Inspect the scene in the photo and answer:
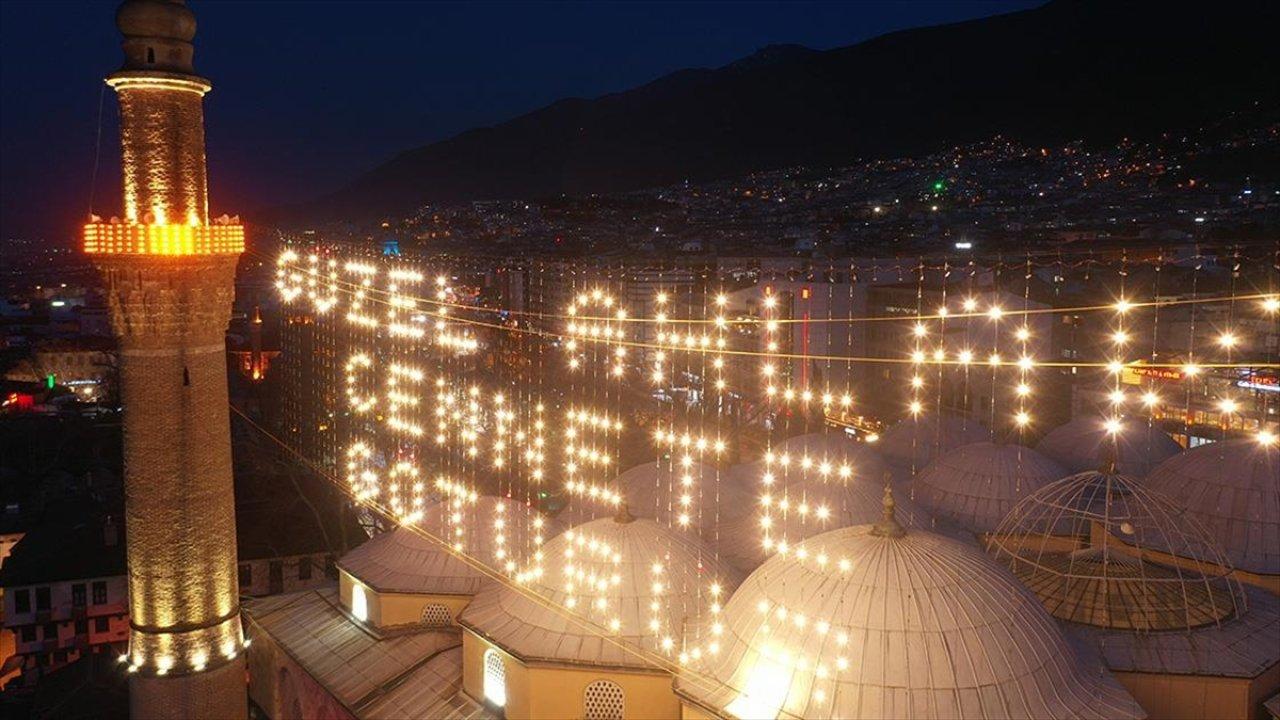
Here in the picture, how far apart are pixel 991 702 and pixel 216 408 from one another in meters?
11.0

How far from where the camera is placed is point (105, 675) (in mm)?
18750

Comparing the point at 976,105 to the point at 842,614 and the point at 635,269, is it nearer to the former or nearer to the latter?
the point at 635,269

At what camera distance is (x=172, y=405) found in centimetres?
1340

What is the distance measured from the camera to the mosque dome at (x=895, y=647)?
930 centimetres

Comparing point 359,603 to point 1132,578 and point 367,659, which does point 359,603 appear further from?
point 1132,578

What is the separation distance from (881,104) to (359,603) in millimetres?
108930

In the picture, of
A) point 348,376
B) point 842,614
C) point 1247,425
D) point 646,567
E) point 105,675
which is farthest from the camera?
point 348,376

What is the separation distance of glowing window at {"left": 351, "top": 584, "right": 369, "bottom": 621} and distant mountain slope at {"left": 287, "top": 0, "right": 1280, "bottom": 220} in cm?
5294

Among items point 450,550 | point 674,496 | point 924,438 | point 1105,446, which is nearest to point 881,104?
point 924,438

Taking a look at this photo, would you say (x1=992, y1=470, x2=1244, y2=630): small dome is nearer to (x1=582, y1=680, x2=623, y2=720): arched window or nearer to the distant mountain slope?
(x1=582, y1=680, x2=623, y2=720): arched window

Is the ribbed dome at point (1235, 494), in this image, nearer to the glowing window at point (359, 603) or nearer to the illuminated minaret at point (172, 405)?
the glowing window at point (359, 603)

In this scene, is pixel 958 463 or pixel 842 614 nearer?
pixel 842 614

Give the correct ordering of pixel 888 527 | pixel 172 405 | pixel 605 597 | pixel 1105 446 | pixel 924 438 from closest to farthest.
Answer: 1. pixel 888 527
2. pixel 605 597
3. pixel 172 405
4. pixel 1105 446
5. pixel 924 438

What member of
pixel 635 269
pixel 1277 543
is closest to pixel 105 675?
pixel 1277 543
